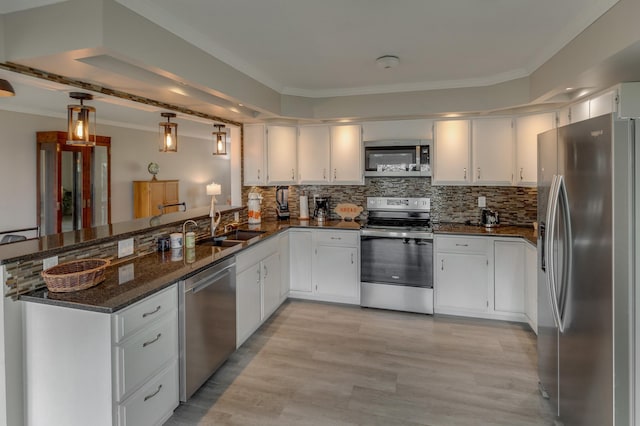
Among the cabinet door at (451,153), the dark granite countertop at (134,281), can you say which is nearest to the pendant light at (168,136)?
the dark granite countertop at (134,281)


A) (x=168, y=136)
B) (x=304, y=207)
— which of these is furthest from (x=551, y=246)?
(x=168, y=136)

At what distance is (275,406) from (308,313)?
1613mm

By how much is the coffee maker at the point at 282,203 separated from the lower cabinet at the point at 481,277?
2.01 m

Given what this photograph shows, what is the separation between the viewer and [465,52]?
3037 mm

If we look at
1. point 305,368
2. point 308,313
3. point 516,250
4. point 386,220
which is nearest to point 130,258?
point 305,368

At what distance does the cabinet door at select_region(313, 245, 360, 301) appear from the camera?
164 inches

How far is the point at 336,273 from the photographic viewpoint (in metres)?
4.23

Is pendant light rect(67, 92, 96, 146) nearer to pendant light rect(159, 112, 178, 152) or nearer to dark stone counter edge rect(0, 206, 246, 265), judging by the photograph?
dark stone counter edge rect(0, 206, 246, 265)

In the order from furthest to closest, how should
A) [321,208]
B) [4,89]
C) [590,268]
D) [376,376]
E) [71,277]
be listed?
[321,208]
[376,376]
[4,89]
[71,277]
[590,268]

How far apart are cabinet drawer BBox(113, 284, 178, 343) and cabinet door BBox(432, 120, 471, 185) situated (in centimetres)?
317

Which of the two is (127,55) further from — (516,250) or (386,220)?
(516,250)

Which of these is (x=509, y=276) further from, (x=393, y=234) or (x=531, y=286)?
(x=393, y=234)

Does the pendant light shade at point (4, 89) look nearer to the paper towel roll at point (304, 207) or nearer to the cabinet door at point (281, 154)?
the cabinet door at point (281, 154)

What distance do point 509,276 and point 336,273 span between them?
184 cm
